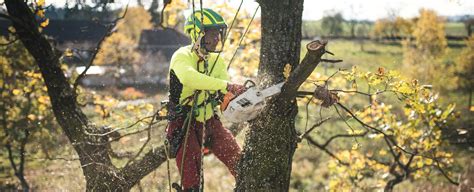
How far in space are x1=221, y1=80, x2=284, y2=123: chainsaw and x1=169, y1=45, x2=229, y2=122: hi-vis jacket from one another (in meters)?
0.23

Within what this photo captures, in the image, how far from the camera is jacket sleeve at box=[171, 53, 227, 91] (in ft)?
11.1

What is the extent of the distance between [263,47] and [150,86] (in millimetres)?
45912

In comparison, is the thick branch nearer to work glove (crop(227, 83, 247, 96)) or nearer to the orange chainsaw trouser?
work glove (crop(227, 83, 247, 96))

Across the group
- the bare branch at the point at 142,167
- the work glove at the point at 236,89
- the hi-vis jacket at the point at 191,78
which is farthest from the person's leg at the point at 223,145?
the work glove at the point at 236,89

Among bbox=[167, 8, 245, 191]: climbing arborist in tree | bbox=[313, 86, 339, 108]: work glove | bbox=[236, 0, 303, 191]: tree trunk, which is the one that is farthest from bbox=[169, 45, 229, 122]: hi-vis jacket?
bbox=[313, 86, 339, 108]: work glove

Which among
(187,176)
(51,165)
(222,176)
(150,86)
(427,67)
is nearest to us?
(187,176)

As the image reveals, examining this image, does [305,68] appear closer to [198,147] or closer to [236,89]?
[236,89]

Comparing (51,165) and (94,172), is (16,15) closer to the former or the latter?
(94,172)

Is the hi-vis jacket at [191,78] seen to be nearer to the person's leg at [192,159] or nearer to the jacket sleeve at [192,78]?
the jacket sleeve at [192,78]

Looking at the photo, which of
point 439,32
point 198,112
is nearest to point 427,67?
point 439,32

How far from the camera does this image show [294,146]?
3.32 meters

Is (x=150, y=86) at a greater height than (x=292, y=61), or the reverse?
(x=292, y=61)

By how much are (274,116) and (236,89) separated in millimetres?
352

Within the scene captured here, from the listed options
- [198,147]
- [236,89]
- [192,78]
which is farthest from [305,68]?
[198,147]
